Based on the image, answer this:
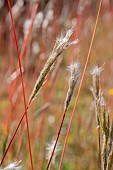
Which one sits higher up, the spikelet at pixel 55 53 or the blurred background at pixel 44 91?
the blurred background at pixel 44 91

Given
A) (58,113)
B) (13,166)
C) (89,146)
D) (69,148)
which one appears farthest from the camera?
(69,148)

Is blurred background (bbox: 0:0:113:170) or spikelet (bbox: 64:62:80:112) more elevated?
blurred background (bbox: 0:0:113:170)

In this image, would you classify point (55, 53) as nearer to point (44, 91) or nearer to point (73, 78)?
point (73, 78)

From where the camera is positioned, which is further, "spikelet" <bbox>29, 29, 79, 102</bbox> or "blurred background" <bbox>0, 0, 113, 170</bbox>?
"blurred background" <bbox>0, 0, 113, 170</bbox>

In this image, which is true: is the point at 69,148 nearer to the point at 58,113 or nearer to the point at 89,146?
the point at 58,113

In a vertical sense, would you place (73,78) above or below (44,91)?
below

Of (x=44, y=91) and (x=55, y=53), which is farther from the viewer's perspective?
(x=44, y=91)

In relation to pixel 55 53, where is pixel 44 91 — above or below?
above

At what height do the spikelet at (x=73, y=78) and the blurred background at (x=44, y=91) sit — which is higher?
the blurred background at (x=44, y=91)

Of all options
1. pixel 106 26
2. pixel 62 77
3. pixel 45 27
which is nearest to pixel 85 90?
pixel 62 77

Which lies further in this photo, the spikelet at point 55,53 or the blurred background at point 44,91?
the blurred background at point 44,91

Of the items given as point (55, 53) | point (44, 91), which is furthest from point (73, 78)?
point (44, 91)
